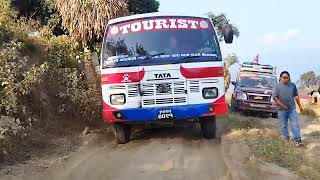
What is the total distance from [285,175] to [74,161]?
3.48 metres

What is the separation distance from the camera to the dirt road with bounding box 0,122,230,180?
752 cm

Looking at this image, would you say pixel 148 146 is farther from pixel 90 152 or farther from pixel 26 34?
pixel 26 34

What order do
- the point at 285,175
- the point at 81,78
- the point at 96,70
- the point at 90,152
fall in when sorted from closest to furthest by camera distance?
the point at 285,175 → the point at 90,152 → the point at 81,78 → the point at 96,70

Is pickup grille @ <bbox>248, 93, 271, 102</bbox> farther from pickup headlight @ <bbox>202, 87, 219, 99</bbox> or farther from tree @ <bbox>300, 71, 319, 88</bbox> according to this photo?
tree @ <bbox>300, 71, 319, 88</bbox>

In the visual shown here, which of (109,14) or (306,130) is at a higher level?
(109,14)

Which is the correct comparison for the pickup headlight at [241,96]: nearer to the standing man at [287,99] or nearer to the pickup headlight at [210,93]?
the standing man at [287,99]

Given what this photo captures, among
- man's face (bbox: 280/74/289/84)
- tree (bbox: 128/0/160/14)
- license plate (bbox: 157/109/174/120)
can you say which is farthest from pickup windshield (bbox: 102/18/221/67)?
tree (bbox: 128/0/160/14)

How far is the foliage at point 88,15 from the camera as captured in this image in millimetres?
15117

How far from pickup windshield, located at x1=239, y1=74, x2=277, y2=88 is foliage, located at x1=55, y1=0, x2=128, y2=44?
694cm

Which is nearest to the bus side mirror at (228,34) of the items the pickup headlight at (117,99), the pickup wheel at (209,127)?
the pickup wheel at (209,127)

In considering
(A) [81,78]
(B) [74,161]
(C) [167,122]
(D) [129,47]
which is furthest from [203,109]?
(A) [81,78]

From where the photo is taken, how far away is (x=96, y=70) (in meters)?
13.9

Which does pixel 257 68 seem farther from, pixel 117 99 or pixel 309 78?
pixel 309 78

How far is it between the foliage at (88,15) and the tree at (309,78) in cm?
A: 4325
